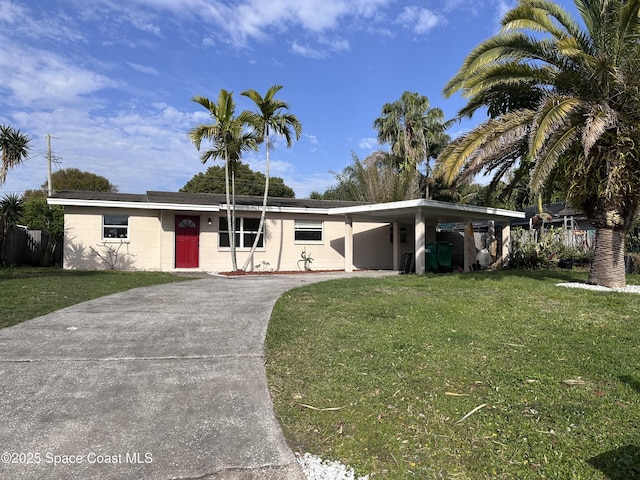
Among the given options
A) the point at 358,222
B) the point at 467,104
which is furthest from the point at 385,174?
the point at 467,104

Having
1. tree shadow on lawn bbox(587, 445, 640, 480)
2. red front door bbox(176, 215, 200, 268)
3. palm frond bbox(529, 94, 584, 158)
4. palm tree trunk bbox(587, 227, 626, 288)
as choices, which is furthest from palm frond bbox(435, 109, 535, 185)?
red front door bbox(176, 215, 200, 268)

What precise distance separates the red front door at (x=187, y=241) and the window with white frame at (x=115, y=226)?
178 cm

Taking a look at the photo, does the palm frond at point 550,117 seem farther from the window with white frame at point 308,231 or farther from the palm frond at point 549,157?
the window with white frame at point 308,231

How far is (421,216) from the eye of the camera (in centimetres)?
1419

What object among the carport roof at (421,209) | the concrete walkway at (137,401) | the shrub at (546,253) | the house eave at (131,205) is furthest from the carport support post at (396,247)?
the concrete walkway at (137,401)

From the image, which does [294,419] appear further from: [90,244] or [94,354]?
[90,244]

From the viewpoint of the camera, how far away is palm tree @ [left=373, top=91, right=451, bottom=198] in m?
28.6

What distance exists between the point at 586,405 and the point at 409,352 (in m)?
1.77

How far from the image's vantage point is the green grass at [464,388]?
9.53ft

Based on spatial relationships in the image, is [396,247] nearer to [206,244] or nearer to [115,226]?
[206,244]

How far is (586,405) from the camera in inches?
138

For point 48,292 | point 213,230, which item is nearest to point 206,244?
point 213,230

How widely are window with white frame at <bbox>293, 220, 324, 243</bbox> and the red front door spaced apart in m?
3.89

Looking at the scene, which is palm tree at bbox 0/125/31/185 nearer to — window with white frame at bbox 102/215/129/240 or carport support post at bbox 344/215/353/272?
window with white frame at bbox 102/215/129/240
